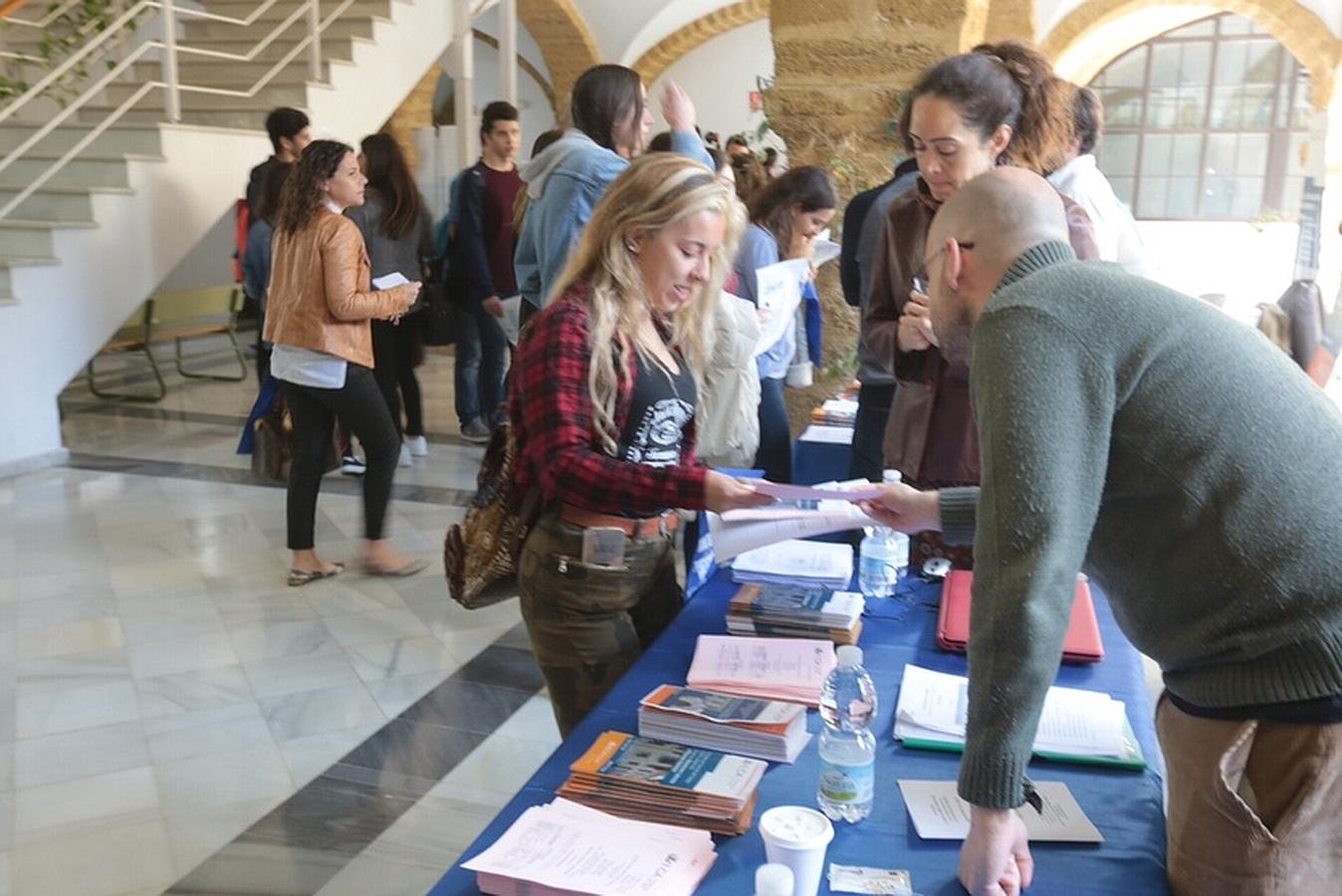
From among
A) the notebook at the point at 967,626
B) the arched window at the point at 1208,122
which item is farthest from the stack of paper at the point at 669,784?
the arched window at the point at 1208,122

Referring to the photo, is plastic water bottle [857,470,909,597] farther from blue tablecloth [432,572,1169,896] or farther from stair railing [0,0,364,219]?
stair railing [0,0,364,219]

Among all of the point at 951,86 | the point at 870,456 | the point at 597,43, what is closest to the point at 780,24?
the point at 870,456

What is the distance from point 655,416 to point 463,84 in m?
6.59

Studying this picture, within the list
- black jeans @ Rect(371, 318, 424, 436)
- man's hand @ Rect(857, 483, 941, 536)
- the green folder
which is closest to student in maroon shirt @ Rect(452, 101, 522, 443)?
black jeans @ Rect(371, 318, 424, 436)

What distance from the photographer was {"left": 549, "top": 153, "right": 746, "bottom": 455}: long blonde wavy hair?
1.92 m

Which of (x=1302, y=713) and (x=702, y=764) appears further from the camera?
(x=702, y=764)

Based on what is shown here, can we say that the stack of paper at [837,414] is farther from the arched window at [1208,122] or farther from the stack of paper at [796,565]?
the arched window at [1208,122]

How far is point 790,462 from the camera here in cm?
400

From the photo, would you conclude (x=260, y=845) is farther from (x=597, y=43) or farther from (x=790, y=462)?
(x=597, y=43)

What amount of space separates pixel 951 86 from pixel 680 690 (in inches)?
52.2

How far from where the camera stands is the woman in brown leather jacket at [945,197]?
2.32m

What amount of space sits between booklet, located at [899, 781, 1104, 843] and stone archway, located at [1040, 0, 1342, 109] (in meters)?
10.4

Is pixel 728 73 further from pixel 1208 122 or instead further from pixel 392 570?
pixel 392 570

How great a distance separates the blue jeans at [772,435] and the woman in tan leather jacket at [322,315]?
1.26 meters
